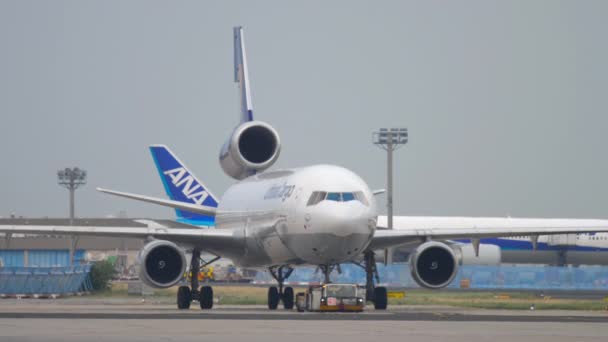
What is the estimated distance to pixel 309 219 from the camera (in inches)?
1588

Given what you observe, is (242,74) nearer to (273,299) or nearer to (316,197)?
(273,299)

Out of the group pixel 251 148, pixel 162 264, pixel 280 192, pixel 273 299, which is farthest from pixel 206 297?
pixel 251 148

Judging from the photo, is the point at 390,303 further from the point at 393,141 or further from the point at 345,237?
the point at 393,141

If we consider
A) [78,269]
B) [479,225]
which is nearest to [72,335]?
[78,269]

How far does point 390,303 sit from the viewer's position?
52.4 metres

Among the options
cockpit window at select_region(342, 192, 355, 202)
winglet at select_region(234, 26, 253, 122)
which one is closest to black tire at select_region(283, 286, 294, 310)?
cockpit window at select_region(342, 192, 355, 202)

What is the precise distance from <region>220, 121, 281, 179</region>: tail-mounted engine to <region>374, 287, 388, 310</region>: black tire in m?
10.3

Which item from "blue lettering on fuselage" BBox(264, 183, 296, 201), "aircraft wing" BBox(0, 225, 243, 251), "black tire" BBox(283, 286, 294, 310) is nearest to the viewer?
"aircraft wing" BBox(0, 225, 243, 251)

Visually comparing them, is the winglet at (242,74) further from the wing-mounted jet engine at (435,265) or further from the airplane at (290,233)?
the wing-mounted jet engine at (435,265)

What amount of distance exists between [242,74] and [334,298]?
20687mm

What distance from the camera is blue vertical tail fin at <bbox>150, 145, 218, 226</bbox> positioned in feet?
224

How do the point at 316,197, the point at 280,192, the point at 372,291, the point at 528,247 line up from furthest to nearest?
the point at 528,247
the point at 280,192
the point at 372,291
the point at 316,197

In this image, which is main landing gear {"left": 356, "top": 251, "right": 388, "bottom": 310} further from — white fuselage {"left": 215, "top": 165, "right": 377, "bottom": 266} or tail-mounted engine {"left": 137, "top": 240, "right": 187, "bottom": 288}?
tail-mounted engine {"left": 137, "top": 240, "right": 187, "bottom": 288}

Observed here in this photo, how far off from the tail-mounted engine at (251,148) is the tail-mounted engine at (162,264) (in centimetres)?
884
